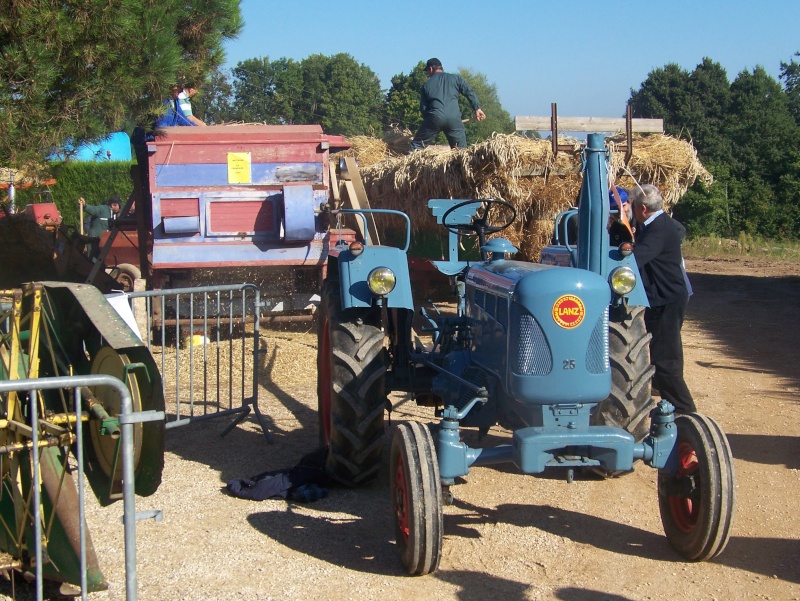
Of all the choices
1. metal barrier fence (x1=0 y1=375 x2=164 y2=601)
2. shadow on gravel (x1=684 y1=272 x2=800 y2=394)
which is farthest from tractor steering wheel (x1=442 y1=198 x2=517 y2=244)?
shadow on gravel (x1=684 y1=272 x2=800 y2=394)

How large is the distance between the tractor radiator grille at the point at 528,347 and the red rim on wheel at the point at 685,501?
0.75 metres

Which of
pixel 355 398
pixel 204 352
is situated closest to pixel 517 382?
pixel 355 398

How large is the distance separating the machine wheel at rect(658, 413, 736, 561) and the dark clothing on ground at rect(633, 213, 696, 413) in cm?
199

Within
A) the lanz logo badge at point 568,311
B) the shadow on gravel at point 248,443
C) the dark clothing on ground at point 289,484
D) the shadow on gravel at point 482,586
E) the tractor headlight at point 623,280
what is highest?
the tractor headlight at point 623,280

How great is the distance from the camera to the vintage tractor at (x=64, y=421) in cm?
310

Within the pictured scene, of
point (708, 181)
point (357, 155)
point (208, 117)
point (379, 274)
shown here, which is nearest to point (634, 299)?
point (379, 274)

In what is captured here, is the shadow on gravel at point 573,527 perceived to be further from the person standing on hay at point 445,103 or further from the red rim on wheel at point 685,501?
the person standing on hay at point 445,103

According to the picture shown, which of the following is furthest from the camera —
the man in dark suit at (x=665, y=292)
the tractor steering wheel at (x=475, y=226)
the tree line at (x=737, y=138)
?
the tree line at (x=737, y=138)

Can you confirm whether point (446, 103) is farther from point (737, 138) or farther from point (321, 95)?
point (321, 95)

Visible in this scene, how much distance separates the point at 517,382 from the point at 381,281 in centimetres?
111

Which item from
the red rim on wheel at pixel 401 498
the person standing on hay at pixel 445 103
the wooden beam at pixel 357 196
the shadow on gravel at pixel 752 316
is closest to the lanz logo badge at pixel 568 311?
the red rim on wheel at pixel 401 498

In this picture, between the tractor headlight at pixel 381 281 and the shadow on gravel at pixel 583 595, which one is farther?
the tractor headlight at pixel 381 281

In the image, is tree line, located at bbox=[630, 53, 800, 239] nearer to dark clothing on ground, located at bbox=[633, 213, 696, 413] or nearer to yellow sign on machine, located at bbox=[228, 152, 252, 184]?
yellow sign on machine, located at bbox=[228, 152, 252, 184]

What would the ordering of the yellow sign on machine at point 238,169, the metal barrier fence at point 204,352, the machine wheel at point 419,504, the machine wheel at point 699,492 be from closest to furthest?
the machine wheel at point 419,504, the machine wheel at point 699,492, the metal barrier fence at point 204,352, the yellow sign on machine at point 238,169
